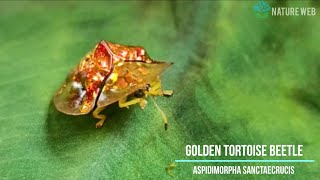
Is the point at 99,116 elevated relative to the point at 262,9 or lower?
lower

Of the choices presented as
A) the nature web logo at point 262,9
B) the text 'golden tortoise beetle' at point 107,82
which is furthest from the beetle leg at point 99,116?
the nature web logo at point 262,9

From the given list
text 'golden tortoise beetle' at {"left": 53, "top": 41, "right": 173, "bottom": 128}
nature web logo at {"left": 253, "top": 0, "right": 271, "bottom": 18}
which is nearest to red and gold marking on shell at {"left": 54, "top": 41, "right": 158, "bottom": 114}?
text 'golden tortoise beetle' at {"left": 53, "top": 41, "right": 173, "bottom": 128}

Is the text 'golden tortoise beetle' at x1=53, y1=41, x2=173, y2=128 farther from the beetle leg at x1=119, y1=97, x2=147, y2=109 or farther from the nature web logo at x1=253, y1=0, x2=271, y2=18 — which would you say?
the nature web logo at x1=253, y1=0, x2=271, y2=18

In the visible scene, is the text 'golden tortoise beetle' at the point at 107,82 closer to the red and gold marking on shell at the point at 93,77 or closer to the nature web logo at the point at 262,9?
the red and gold marking on shell at the point at 93,77

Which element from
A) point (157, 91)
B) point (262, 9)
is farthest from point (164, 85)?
point (262, 9)

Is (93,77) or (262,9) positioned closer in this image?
(93,77)

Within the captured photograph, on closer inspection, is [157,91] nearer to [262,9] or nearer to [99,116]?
[99,116]

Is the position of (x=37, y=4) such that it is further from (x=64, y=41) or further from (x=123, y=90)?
(x=123, y=90)
